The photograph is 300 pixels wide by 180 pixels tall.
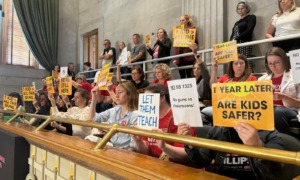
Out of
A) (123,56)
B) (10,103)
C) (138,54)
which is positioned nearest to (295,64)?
(123,56)

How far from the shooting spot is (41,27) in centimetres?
966

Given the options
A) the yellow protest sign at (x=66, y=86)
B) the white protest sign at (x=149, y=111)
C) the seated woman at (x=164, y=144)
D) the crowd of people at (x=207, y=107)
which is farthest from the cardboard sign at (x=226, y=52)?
the yellow protest sign at (x=66, y=86)

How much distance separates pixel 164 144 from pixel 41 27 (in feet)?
30.2

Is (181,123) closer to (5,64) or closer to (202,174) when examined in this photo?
(202,174)

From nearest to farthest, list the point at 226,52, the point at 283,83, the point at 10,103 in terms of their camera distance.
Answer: the point at 283,83, the point at 226,52, the point at 10,103

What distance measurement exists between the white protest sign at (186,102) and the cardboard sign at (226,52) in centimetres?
153

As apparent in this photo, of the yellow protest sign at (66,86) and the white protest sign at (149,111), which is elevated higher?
the yellow protest sign at (66,86)

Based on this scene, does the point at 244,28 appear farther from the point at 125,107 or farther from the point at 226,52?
the point at 125,107

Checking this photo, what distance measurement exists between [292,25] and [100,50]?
6.37 m

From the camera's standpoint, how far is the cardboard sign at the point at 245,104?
1.01 meters

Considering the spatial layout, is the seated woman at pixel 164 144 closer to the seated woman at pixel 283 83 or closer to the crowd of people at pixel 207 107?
the crowd of people at pixel 207 107

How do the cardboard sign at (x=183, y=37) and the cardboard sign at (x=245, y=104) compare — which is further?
the cardboard sign at (x=183, y=37)

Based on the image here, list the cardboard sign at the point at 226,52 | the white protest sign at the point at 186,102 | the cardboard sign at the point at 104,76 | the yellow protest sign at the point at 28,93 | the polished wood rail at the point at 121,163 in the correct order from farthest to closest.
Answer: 1. the yellow protest sign at the point at 28,93
2. the cardboard sign at the point at 104,76
3. the cardboard sign at the point at 226,52
4. the white protest sign at the point at 186,102
5. the polished wood rail at the point at 121,163

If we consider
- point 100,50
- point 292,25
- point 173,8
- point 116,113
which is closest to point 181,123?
point 116,113
